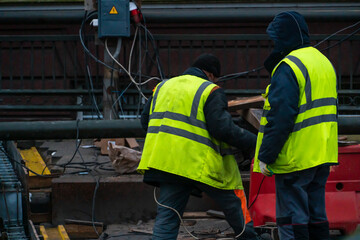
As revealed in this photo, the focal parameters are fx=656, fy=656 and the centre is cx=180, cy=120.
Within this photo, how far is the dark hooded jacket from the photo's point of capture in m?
4.95

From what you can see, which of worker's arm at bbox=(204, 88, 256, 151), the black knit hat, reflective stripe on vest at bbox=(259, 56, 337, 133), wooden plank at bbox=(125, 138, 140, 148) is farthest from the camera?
wooden plank at bbox=(125, 138, 140, 148)

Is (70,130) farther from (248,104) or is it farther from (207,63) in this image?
(207,63)

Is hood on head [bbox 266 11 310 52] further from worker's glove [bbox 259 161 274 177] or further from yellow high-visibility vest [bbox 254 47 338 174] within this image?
worker's glove [bbox 259 161 274 177]

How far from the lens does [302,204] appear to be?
16.4ft

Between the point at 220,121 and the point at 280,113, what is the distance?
0.56 metres

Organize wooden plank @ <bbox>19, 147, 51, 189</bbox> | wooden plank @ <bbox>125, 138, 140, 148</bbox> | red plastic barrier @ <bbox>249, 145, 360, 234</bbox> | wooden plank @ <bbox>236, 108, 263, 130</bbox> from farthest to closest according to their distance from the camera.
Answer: wooden plank @ <bbox>125, 138, 140, 148</bbox> → wooden plank @ <bbox>19, 147, 51, 189</bbox> → wooden plank @ <bbox>236, 108, 263, 130</bbox> → red plastic barrier @ <bbox>249, 145, 360, 234</bbox>

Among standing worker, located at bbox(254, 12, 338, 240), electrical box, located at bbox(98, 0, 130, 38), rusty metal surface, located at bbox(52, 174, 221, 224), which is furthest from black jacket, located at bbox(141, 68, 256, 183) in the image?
electrical box, located at bbox(98, 0, 130, 38)

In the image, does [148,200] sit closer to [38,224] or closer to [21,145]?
[38,224]

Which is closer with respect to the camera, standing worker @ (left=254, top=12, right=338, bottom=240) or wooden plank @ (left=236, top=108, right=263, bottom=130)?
standing worker @ (left=254, top=12, right=338, bottom=240)

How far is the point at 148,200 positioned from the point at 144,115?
165cm

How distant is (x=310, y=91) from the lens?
5047mm

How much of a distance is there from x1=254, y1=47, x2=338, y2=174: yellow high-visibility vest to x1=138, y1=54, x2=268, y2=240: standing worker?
1.74 ft

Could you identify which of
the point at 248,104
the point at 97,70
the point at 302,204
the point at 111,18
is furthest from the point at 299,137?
the point at 97,70

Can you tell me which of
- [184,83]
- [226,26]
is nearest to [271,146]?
[184,83]
